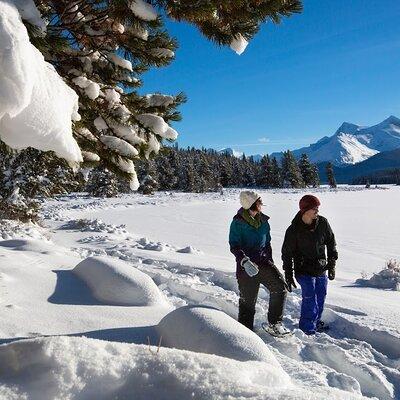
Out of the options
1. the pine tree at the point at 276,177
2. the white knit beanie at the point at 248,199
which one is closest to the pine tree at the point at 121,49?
the white knit beanie at the point at 248,199

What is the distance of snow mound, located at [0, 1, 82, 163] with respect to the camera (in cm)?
168

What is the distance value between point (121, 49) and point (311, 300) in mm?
3505

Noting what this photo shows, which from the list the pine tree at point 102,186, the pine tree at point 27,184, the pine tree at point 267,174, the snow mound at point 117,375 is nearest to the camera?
the snow mound at point 117,375

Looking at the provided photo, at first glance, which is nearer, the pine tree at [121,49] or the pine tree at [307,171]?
the pine tree at [121,49]

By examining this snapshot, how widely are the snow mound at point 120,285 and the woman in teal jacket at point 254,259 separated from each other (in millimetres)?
993

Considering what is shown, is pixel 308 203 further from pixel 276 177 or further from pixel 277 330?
pixel 276 177

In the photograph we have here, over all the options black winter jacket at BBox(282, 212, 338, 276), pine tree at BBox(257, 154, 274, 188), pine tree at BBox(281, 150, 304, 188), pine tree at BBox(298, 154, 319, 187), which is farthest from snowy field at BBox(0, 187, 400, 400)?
pine tree at BBox(257, 154, 274, 188)

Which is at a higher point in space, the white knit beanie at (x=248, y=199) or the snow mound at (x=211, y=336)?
the white knit beanie at (x=248, y=199)

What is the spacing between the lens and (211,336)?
3.26 m

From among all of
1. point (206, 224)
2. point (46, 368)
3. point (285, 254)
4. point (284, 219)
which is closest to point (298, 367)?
point (285, 254)

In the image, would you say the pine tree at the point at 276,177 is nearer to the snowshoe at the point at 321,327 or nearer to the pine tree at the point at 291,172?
the pine tree at the point at 291,172

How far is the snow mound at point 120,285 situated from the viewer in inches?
185

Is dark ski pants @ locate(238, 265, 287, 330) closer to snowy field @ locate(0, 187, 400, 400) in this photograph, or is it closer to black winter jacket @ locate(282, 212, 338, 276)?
snowy field @ locate(0, 187, 400, 400)

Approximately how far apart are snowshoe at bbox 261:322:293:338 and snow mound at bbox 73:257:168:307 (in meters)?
1.21
